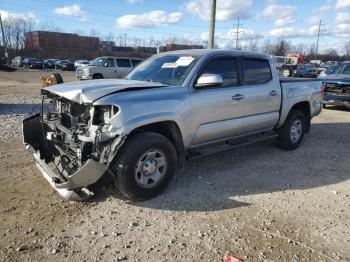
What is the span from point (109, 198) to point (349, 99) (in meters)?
10.3

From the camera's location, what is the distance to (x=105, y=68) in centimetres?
2244

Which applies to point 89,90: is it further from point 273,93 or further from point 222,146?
point 273,93

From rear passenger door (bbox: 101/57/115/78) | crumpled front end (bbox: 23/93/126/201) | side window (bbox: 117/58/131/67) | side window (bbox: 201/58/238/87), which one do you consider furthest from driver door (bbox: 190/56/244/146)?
side window (bbox: 117/58/131/67)

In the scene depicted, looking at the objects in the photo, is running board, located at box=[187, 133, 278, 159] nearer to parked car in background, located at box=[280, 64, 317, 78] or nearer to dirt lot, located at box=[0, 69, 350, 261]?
dirt lot, located at box=[0, 69, 350, 261]

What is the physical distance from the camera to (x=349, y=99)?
1214 centimetres

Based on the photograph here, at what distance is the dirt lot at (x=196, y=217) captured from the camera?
348cm

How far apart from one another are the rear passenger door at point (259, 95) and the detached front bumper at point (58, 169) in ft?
9.04

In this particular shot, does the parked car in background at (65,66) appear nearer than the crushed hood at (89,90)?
No

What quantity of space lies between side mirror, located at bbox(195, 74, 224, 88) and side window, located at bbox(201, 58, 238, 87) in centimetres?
27

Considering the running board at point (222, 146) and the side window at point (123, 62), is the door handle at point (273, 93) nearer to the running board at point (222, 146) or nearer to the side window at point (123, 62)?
the running board at point (222, 146)

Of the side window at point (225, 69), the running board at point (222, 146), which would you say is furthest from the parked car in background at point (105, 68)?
the side window at point (225, 69)

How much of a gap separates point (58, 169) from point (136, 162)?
1.14 metres

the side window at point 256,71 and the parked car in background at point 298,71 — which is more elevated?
the side window at point 256,71

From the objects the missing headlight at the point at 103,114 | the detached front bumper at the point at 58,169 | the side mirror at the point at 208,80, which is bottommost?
the detached front bumper at the point at 58,169
